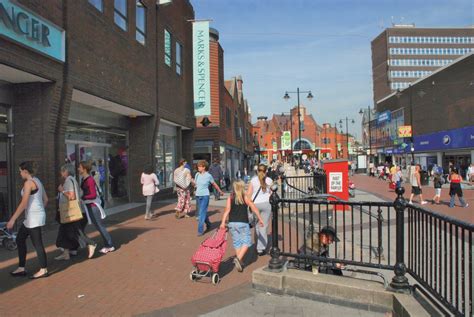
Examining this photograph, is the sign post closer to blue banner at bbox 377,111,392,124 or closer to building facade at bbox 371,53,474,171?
building facade at bbox 371,53,474,171

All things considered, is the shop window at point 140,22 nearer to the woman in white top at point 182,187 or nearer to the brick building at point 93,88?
the brick building at point 93,88

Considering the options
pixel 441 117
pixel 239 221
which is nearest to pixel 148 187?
pixel 239 221

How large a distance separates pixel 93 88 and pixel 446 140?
133ft

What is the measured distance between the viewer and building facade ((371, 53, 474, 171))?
39.7 metres

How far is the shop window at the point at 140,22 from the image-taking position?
14133mm

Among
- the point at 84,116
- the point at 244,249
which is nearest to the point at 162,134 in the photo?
the point at 84,116

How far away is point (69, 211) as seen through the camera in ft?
22.4

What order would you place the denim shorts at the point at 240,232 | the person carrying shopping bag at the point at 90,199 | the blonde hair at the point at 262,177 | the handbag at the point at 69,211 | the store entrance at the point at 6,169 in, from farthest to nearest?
the store entrance at the point at 6,169
the blonde hair at the point at 262,177
the person carrying shopping bag at the point at 90,199
the handbag at the point at 69,211
the denim shorts at the point at 240,232

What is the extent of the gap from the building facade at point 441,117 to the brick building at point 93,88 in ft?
92.5

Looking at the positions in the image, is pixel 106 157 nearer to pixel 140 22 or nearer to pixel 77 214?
pixel 140 22

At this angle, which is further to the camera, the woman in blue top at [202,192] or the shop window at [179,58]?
the shop window at [179,58]

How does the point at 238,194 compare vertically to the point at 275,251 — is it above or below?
above

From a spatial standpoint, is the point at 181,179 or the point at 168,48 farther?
the point at 168,48

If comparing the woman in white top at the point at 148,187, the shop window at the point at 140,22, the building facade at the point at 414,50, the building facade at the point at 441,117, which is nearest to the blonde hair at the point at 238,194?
the woman in white top at the point at 148,187
